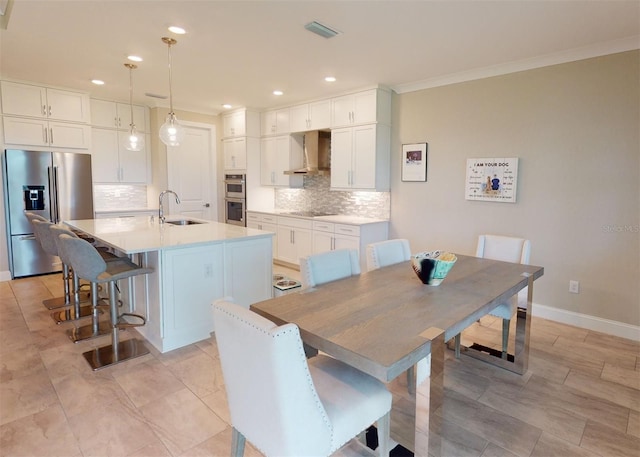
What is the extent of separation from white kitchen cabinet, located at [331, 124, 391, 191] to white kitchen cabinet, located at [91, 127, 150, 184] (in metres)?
3.32

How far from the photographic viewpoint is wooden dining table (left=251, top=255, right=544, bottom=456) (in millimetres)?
1312

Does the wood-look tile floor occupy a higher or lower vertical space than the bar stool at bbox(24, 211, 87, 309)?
lower

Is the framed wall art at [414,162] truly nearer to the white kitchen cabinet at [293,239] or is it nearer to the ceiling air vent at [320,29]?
the white kitchen cabinet at [293,239]

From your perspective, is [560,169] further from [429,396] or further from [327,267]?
[429,396]

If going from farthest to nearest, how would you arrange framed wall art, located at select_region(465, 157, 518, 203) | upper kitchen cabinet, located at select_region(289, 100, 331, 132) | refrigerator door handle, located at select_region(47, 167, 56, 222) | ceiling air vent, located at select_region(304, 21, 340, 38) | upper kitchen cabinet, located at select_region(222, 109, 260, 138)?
upper kitchen cabinet, located at select_region(222, 109, 260, 138)
upper kitchen cabinet, located at select_region(289, 100, 331, 132)
refrigerator door handle, located at select_region(47, 167, 56, 222)
framed wall art, located at select_region(465, 157, 518, 203)
ceiling air vent, located at select_region(304, 21, 340, 38)

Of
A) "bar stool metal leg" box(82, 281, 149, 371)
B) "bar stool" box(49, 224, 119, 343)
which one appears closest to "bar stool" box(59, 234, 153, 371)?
"bar stool metal leg" box(82, 281, 149, 371)

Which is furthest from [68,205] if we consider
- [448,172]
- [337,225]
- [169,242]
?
[448,172]

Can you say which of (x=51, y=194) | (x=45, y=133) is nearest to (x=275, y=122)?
(x=45, y=133)

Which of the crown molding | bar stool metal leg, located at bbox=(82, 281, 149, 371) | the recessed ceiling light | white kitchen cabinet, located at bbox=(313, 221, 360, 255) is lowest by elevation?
bar stool metal leg, located at bbox=(82, 281, 149, 371)

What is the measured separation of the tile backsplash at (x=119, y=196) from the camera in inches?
234

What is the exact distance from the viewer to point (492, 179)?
3.96m

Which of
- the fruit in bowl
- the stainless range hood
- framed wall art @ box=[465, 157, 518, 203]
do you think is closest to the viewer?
the fruit in bowl

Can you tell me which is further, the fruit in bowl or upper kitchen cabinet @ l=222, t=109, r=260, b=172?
upper kitchen cabinet @ l=222, t=109, r=260, b=172

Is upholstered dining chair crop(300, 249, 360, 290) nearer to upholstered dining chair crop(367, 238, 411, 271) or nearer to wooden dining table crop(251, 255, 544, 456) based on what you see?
wooden dining table crop(251, 255, 544, 456)
